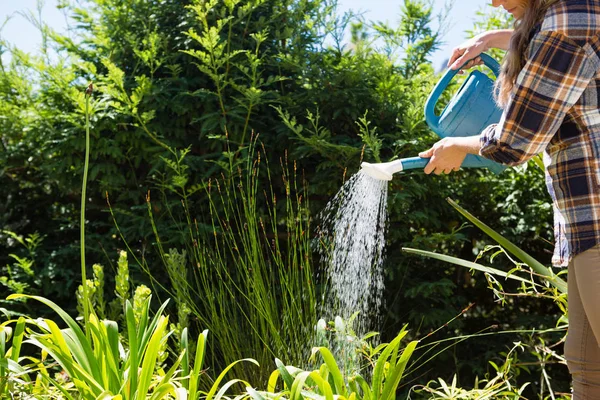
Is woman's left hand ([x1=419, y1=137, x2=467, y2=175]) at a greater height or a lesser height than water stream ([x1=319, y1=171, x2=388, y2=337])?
greater

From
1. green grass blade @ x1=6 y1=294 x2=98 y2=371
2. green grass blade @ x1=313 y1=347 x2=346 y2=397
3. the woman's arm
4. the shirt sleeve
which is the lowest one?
green grass blade @ x1=313 y1=347 x2=346 y2=397

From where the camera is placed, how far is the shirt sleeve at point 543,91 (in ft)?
4.50

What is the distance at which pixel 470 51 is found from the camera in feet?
6.14

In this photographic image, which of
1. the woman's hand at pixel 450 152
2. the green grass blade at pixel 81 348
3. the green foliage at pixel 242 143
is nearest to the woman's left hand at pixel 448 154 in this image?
the woman's hand at pixel 450 152

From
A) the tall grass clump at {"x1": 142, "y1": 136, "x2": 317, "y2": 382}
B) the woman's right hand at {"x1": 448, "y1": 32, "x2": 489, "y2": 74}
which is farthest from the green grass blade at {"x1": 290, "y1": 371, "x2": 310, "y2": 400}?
the woman's right hand at {"x1": 448, "y1": 32, "x2": 489, "y2": 74}

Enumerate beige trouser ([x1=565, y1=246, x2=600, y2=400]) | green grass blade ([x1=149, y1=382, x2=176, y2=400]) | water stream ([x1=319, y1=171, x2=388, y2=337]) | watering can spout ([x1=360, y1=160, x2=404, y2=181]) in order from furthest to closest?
water stream ([x1=319, y1=171, x2=388, y2=337])
watering can spout ([x1=360, y1=160, x2=404, y2=181])
green grass blade ([x1=149, y1=382, x2=176, y2=400])
beige trouser ([x1=565, y1=246, x2=600, y2=400])

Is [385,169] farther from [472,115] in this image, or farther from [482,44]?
[482,44]

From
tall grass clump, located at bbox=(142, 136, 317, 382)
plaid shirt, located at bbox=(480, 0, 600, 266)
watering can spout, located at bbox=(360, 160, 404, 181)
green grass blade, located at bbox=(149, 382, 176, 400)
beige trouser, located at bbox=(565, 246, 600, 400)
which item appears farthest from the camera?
tall grass clump, located at bbox=(142, 136, 317, 382)

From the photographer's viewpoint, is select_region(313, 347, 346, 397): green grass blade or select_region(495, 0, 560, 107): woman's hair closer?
select_region(495, 0, 560, 107): woman's hair

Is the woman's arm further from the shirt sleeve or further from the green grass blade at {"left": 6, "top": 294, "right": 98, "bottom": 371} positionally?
the green grass blade at {"left": 6, "top": 294, "right": 98, "bottom": 371}

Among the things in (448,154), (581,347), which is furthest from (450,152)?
(581,347)

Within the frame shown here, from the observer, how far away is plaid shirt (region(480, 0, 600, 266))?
54.0 inches

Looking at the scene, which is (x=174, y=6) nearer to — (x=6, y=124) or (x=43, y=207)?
(x=6, y=124)

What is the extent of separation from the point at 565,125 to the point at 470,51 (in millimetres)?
473
